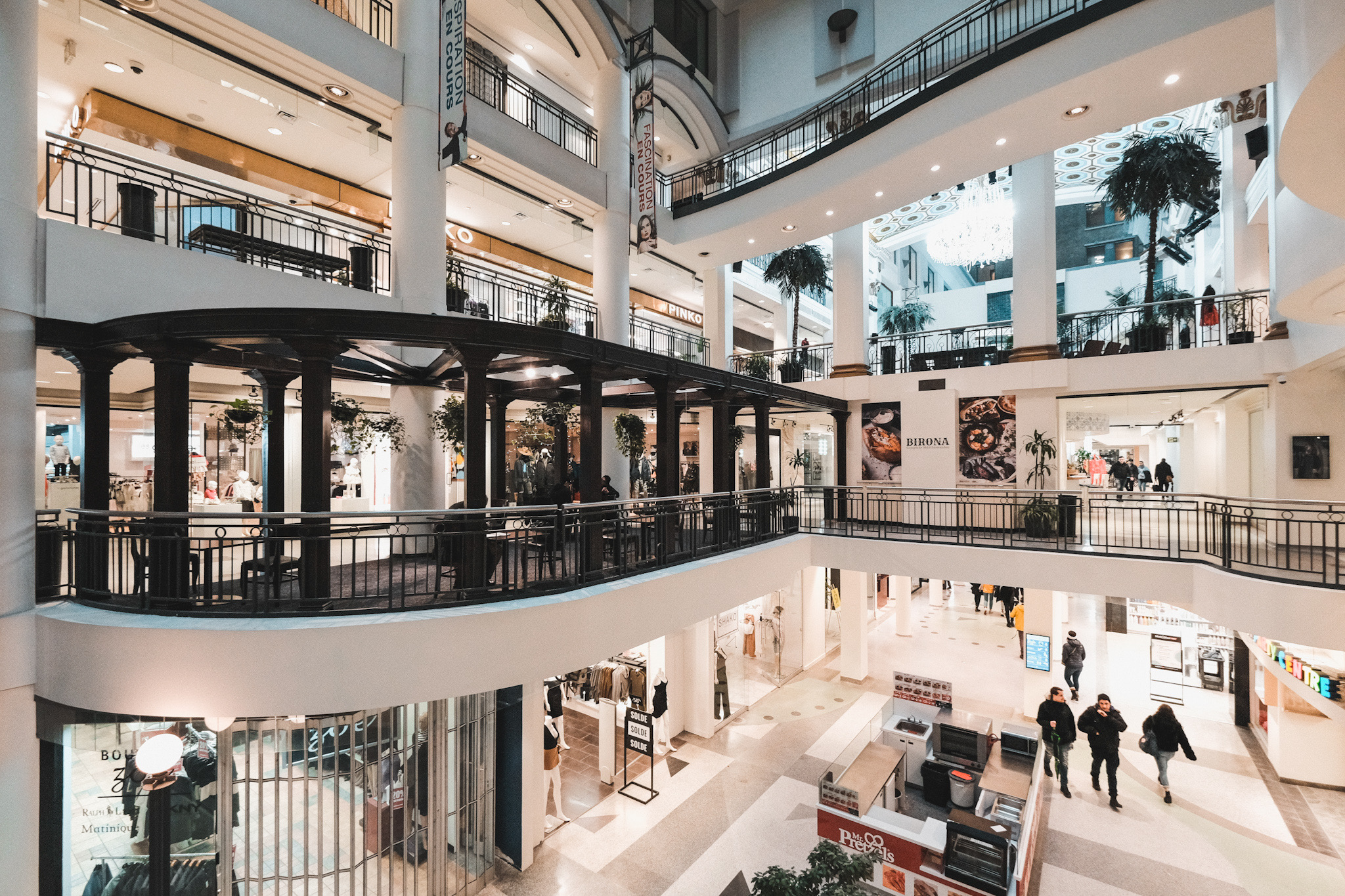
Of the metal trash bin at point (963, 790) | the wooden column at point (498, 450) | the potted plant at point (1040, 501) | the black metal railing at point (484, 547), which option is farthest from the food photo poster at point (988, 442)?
the wooden column at point (498, 450)

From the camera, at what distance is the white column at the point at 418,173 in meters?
9.02

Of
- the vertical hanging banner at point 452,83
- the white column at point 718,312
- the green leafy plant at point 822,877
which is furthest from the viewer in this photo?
the white column at point 718,312

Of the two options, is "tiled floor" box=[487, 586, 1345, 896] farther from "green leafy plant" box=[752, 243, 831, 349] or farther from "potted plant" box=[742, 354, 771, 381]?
"green leafy plant" box=[752, 243, 831, 349]

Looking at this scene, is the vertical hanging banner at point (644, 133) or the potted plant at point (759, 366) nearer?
the vertical hanging banner at point (644, 133)

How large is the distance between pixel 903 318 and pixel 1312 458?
63.2 ft

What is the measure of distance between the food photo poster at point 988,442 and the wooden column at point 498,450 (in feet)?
33.9

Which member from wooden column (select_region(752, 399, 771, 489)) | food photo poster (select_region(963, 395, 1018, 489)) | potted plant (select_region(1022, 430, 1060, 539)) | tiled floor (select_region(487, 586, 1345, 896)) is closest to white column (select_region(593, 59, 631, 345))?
wooden column (select_region(752, 399, 771, 489))

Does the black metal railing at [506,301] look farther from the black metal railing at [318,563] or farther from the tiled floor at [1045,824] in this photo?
the tiled floor at [1045,824]

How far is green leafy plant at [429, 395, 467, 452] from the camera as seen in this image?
8.97m

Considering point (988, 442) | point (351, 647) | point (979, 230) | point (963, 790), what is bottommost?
point (963, 790)

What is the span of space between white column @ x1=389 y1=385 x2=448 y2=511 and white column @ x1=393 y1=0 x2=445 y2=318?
136cm

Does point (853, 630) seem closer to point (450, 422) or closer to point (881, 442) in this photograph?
point (881, 442)

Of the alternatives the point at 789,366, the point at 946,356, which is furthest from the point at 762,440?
the point at 789,366

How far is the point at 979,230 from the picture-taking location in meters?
15.5
